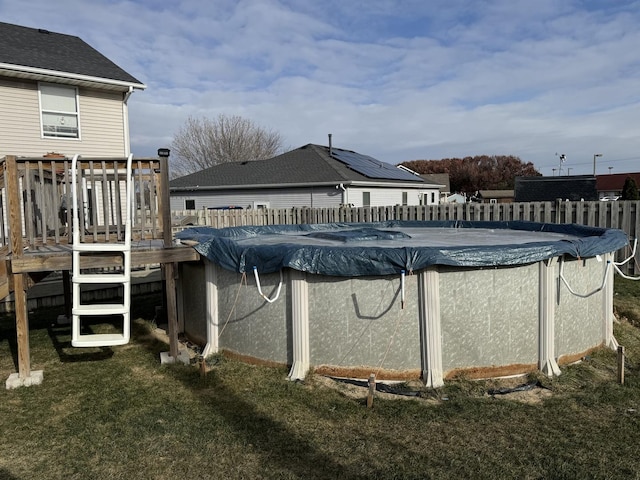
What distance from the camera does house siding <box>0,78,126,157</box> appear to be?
36.7ft

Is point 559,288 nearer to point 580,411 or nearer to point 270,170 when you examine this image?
point 580,411

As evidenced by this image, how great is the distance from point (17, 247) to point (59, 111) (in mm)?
8796

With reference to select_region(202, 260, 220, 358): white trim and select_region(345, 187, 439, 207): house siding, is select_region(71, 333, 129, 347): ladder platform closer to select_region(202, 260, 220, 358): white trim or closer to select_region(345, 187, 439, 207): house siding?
select_region(202, 260, 220, 358): white trim

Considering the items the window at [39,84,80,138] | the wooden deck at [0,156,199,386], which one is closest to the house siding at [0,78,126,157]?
the window at [39,84,80,138]

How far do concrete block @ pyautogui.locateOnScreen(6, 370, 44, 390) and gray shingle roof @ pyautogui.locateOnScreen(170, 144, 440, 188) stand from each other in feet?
49.5

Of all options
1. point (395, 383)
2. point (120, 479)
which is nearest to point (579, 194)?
point (395, 383)

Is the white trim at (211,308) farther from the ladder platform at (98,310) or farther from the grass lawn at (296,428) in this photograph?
the ladder platform at (98,310)

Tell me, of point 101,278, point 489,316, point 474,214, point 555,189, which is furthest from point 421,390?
point 555,189

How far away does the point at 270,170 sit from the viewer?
2214cm

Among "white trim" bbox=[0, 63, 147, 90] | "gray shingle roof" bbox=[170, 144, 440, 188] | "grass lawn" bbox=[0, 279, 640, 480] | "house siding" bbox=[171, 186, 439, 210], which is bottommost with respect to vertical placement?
"grass lawn" bbox=[0, 279, 640, 480]

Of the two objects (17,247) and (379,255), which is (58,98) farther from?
(379,255)

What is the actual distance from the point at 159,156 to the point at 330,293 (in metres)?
2.17

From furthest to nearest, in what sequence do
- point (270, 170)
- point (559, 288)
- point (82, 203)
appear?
point (270, 170) < point (82, 203) < point (559, 288)

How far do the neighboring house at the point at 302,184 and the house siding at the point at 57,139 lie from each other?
8.52 m
